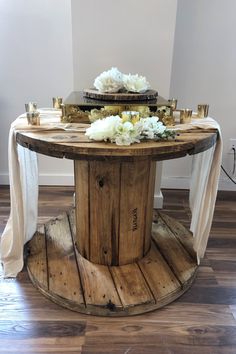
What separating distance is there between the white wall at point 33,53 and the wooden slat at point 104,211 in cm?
119

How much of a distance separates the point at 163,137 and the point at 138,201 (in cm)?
40

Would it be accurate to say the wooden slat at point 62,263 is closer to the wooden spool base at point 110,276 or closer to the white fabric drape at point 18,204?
the wooden spool base at point 110,276

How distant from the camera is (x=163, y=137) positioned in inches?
45.8

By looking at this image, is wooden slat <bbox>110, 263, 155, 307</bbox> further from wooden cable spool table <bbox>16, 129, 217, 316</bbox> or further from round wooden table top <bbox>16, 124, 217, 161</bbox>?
round wooden table top <bbox>16, 124, 217, 161</bbox>

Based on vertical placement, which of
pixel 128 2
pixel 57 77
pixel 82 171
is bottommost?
pixel 82 171

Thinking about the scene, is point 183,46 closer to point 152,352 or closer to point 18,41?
point 18,41

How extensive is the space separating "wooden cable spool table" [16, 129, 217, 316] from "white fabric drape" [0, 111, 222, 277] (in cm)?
9

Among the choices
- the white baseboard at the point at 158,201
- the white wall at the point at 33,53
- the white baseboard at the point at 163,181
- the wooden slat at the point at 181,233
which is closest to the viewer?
the wooden slat at the point at 181,233

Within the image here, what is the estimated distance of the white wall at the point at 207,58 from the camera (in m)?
2.09

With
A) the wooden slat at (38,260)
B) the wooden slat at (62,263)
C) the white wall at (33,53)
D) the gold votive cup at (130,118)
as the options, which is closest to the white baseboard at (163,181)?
the white wall at (33,53)

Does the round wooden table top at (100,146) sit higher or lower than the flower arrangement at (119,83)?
lower

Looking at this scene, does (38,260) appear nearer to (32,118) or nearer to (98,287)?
(98,287)

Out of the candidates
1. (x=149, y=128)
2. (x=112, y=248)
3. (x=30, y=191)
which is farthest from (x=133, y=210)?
(x=30, y=191)

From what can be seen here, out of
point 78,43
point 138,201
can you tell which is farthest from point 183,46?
point 138,201
